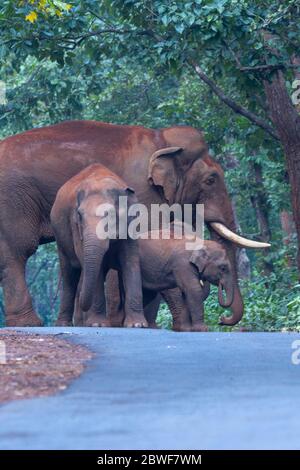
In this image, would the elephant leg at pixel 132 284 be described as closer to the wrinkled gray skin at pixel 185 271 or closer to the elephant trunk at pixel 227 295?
the wrinkled gray skin at pixel 185 271

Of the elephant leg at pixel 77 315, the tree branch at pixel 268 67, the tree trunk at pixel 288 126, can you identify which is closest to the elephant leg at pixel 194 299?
the elephant leg at pixel 77 315

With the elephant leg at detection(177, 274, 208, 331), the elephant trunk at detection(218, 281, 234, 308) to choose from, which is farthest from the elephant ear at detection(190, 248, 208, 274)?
the elephant trunk at detection(218, 281, 234, 308)

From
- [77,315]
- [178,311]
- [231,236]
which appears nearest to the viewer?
[77,315]

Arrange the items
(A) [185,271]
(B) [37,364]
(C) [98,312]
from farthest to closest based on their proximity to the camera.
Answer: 1. (A) [185,271]
2. (C) [98,312]
3. (B) [37,364]

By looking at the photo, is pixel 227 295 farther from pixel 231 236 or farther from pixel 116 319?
pixel 231 236

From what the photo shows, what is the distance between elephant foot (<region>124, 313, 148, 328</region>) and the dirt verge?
10.2 feet

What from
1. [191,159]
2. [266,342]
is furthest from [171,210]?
[266,342]

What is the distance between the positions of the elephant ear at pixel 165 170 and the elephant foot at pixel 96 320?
10.3 feet

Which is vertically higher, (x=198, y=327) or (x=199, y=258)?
(x=199, y=258)

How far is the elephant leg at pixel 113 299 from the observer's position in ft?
62.4

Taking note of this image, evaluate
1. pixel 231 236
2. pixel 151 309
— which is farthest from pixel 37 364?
Answer: pixel 231 236

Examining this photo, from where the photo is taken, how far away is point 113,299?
1955 centimetres

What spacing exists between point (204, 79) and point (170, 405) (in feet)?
44.2

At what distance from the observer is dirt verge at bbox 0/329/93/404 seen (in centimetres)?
875
